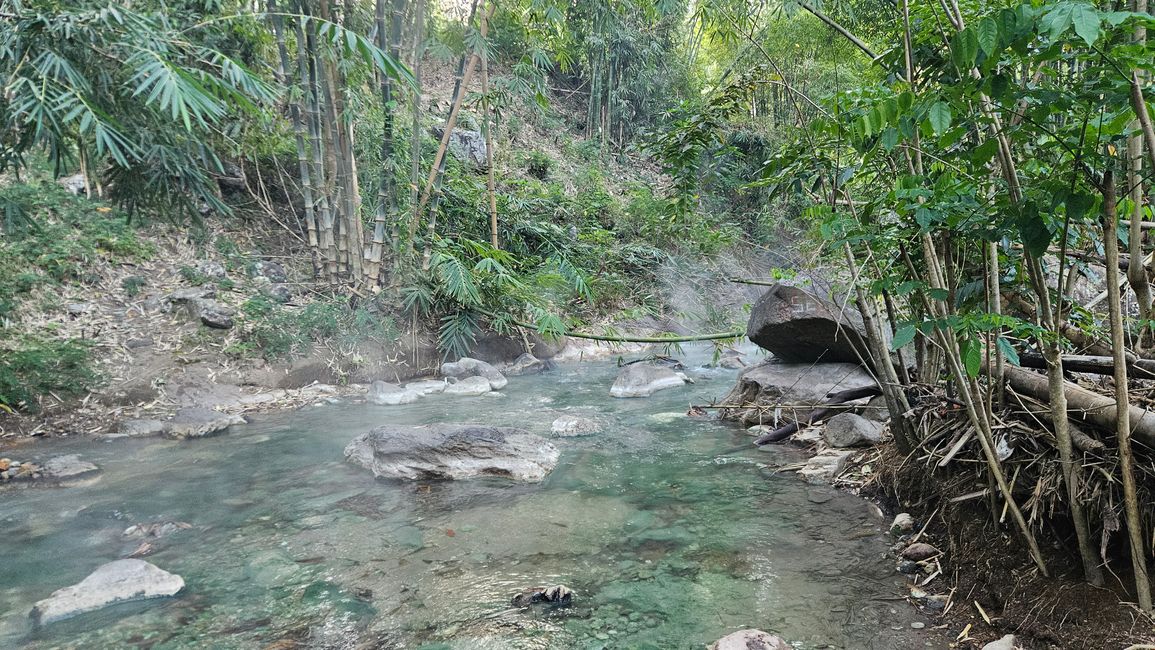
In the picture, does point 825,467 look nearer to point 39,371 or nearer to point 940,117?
point 940,117

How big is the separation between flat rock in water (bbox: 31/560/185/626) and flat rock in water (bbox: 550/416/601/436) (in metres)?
2.51

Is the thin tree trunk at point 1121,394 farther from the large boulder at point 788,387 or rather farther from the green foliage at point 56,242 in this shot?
the green foliage at point 56,242

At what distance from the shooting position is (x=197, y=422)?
4.49 metres

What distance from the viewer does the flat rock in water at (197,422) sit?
14.3ft

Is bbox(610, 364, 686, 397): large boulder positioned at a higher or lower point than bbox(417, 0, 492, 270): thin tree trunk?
lower

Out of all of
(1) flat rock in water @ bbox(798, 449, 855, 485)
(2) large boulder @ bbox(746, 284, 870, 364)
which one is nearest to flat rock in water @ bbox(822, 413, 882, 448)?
(1) flat rock in water @ bbox(798, 449, 855, 485)

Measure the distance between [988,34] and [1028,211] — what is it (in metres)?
0.34

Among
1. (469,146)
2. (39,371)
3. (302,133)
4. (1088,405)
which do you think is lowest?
(39,371)

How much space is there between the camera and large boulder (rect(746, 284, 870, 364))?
4.12m

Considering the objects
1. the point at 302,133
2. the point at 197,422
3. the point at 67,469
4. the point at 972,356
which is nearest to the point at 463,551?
the point at 972,356

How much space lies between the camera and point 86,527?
9.02ft

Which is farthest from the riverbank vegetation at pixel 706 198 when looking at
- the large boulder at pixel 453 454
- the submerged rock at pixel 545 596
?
the large boulder at pixel 453 454

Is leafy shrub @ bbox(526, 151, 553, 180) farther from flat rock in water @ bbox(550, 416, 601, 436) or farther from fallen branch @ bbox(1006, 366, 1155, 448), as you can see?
fallen branch @ bbox(1006, 366, 1155, 448)

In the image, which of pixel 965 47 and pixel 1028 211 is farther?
pixel 1028 211
